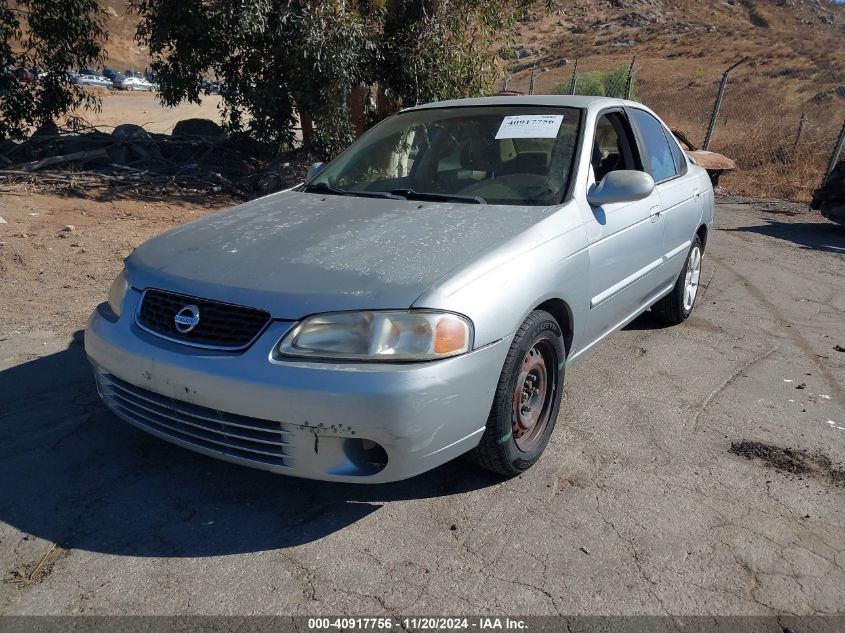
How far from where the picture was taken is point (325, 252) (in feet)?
9.96

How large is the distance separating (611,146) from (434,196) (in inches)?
53.9

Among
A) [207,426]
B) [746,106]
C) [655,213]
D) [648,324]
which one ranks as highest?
[655,213]

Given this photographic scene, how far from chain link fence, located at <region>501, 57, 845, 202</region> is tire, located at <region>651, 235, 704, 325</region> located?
7.81 meters

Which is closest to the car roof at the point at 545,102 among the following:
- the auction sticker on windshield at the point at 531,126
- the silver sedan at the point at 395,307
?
the silver sedan at the point at 395,307

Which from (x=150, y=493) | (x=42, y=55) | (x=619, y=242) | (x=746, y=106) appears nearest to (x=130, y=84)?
(x=746, y=106)

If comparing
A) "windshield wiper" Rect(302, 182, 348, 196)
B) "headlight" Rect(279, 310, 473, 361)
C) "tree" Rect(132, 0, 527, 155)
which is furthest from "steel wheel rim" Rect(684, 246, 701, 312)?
"tree" Rect(132, 0, 527, 155)

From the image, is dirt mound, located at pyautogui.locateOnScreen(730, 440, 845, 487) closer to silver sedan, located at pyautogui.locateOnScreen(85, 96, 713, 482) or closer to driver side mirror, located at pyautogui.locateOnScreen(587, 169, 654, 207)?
silver sedan, located at pyautogui.locateOnScreen(85, 96, 713, 482)

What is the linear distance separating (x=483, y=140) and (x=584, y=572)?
237 cm

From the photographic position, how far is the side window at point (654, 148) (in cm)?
466

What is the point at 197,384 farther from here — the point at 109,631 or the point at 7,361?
the point at 7,361

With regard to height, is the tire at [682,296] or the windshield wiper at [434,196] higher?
the windshield wiper at [434,196]

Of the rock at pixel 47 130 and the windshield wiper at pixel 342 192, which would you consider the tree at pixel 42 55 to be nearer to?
the rock at pixel 47 130

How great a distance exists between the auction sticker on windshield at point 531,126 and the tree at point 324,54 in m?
5.75

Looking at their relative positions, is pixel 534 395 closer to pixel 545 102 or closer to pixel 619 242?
pixel 619 242
